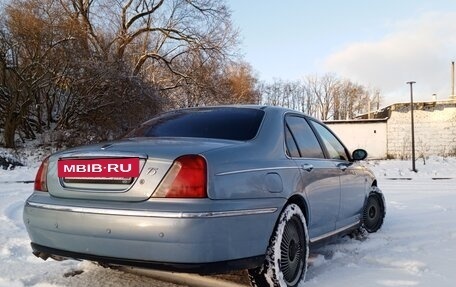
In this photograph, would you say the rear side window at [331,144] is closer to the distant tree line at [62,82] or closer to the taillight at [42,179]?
the taillight at [42,179]

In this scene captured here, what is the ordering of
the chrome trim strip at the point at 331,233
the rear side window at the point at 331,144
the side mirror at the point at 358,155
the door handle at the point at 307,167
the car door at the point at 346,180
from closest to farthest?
the door handle at the point at 307,167
the chrome trim strip at the point at 331,233
the car door at the point at 346,180
the rear side window at the point at 331,144
the side mirror at the point at 358,155

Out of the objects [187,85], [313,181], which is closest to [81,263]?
[313,181]

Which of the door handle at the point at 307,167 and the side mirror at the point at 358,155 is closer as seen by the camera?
the door handle at the point at 307,167

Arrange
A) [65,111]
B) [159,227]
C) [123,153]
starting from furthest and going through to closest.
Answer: [65,111] < [123,153] < [159,227]

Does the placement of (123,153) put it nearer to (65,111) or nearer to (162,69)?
(65,111)

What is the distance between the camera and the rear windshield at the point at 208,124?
363cm

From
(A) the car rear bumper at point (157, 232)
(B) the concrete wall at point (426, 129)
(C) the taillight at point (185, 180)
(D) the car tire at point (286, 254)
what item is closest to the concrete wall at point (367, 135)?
(B) the concrete wall at point (426, 129)

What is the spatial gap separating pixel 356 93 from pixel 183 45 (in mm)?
44942

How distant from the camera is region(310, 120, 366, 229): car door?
4.70 m

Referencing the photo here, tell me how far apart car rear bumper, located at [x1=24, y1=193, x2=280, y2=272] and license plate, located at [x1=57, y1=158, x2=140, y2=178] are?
0.19 metres

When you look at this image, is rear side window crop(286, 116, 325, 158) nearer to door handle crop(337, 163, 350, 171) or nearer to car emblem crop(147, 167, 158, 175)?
door handle crop(337, 163, 350, 171)

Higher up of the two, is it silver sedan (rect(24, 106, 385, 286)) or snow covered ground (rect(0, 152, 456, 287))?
silver sedan (rect(24, 106, 385, 286))

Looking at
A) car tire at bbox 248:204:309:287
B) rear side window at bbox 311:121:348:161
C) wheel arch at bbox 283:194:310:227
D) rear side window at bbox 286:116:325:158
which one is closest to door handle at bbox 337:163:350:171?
rear side window at bbox 311:121:348:161

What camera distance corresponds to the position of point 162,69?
31875 millimetres
